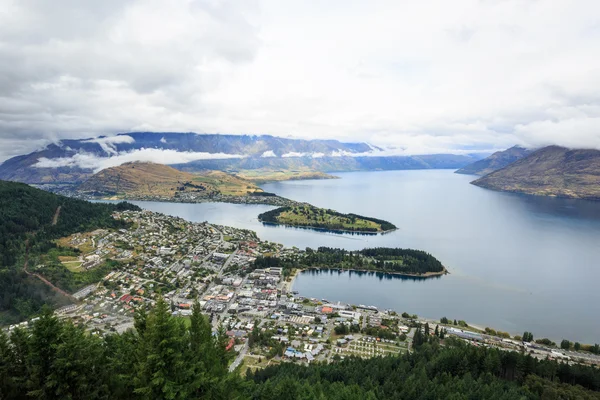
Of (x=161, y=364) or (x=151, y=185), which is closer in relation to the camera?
(x=161, y=364)

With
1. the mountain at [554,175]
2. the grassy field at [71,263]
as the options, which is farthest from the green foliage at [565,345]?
the mountain at [554,175]

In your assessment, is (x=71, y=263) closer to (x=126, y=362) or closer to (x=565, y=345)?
(x=126, y=362)

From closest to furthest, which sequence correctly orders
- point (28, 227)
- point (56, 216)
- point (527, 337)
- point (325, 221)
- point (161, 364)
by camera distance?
point (161, 364), point (527, 337), point (28, 227), point (56, 216), point (325, 221)

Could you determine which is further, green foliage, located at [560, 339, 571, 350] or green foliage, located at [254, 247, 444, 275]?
green foliage, located at [254, 247, 444, 275]

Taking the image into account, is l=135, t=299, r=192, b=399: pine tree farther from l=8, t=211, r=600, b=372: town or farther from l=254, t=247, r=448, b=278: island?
l=254, t=247, r=448, b=278: island

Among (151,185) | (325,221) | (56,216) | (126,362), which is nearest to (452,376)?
(126,362)

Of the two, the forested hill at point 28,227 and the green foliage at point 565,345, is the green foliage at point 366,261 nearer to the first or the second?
the green foliage at point 565,345

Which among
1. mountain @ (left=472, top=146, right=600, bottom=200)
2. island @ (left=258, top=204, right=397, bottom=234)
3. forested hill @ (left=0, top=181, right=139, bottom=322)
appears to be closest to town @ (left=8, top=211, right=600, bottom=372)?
forested hill @ (left=0, top=181, right=139, bottom=322)
